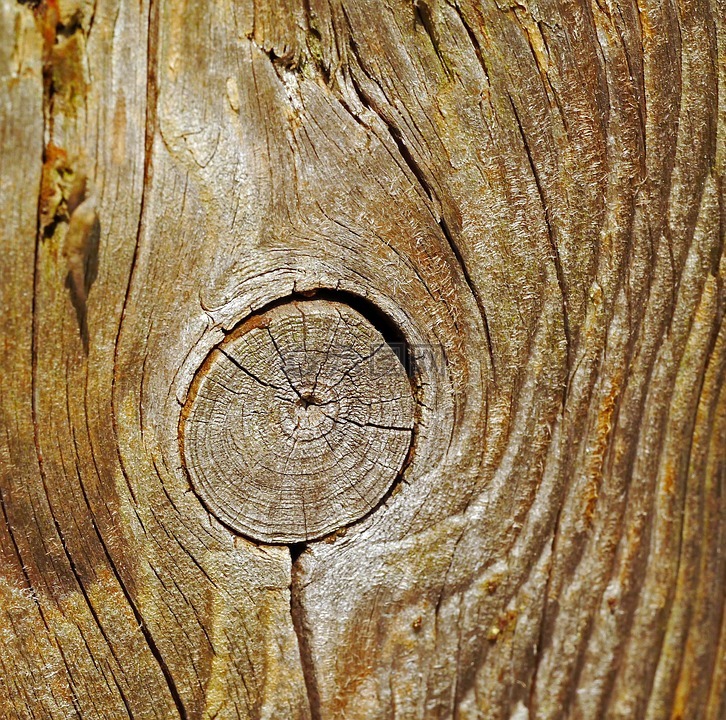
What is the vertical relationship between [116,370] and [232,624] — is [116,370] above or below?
above

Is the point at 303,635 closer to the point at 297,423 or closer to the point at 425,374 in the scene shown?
the point at 297,423

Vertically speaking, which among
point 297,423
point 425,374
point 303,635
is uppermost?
point 425,374

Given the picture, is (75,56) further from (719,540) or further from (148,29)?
(719,540)

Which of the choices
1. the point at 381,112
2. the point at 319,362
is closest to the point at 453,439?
the point at 319,362

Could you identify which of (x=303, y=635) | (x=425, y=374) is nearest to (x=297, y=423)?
(x=425, y=374)

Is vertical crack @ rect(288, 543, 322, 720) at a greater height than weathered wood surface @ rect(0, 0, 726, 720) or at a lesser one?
lesser
